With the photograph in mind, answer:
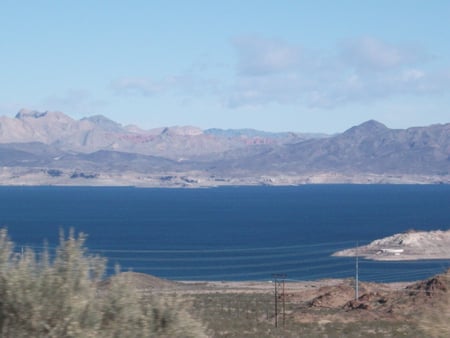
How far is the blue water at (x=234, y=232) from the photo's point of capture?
238 ft

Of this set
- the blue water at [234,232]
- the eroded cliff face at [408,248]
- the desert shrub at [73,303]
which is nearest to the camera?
the desert shrub at [73,303]

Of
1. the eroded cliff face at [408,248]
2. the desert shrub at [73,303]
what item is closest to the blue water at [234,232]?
the eroded cliff face at [408,248]

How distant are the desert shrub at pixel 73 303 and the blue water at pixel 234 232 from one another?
1947 inches

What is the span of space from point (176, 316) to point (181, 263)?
221ft

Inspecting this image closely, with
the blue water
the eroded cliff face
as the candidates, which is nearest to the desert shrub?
the blue water

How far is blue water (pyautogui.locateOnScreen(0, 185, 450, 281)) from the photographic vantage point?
72500 mm

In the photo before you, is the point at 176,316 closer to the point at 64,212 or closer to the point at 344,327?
the point at 344,327

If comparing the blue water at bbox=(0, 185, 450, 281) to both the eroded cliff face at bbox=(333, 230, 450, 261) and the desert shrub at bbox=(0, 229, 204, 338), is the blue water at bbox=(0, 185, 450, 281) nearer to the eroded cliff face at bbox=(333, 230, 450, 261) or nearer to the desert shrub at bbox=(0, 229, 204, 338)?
the eroded cliff face at bbox=(333, 230, 450, 261)

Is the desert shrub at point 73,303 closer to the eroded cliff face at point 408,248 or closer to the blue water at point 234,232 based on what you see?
the blue water at point 234,232

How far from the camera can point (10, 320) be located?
9.45 m

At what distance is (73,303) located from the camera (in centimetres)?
946

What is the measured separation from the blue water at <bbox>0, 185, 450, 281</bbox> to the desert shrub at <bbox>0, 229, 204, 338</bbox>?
162ft

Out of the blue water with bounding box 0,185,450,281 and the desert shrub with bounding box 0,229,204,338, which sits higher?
the desert shrub with bounding box 0,229,204,338

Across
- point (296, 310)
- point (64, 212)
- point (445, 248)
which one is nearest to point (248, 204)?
point (64, 212)
